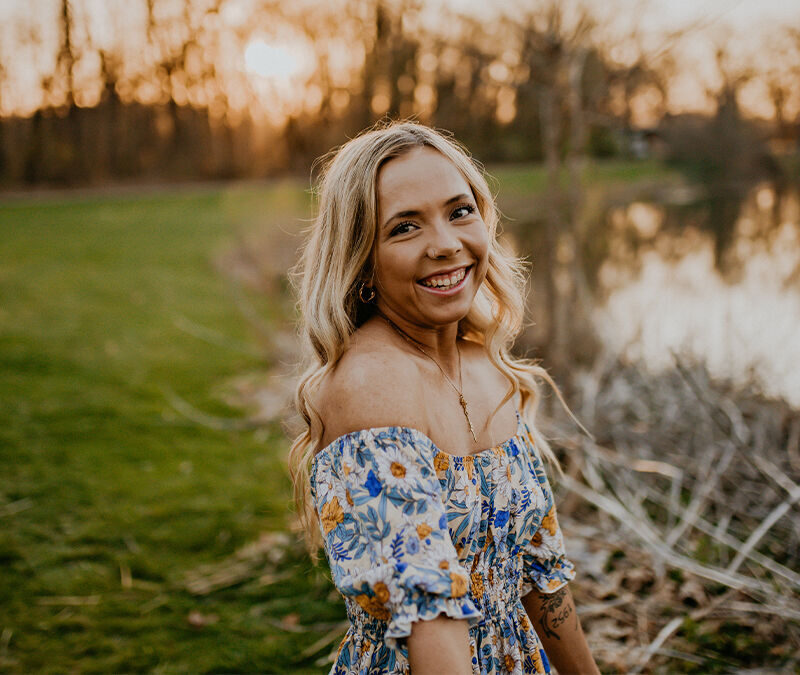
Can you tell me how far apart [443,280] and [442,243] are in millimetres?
100

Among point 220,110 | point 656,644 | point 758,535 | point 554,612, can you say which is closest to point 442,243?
point 554,612

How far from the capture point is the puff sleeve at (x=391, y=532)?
140 cm

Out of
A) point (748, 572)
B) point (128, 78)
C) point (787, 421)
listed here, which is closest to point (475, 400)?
point (748, 572)

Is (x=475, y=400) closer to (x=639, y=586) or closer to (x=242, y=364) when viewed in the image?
(x=639, y=586)

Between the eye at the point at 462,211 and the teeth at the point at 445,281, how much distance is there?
14 centimetres

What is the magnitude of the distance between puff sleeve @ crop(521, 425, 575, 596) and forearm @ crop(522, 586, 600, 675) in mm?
29

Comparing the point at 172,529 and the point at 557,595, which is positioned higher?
the point at 557,595

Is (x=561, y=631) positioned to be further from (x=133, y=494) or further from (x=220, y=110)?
(x=220, y=110)

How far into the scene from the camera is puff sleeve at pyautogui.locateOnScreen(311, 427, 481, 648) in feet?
4.59

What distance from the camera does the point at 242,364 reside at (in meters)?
8.31

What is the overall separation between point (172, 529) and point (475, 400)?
10.5 ft

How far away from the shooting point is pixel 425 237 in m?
1.67

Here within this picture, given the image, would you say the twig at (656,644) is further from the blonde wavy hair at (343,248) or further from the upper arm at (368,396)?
the upper arm at (368,396)

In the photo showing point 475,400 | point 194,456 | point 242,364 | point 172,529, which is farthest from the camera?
point 242,364
